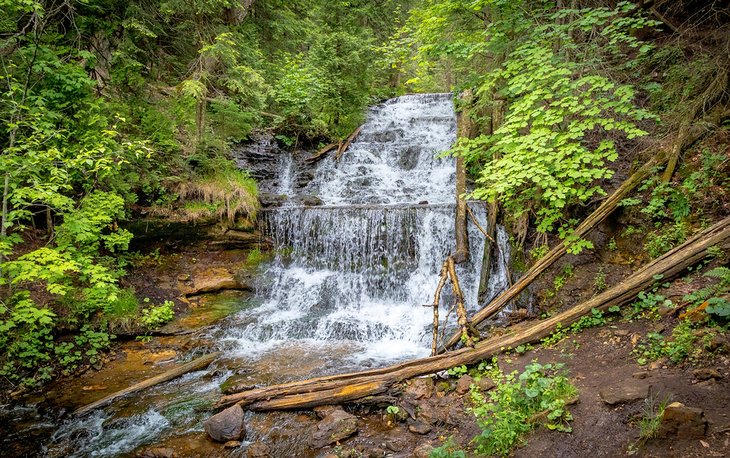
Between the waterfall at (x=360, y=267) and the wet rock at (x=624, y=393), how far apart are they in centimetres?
352

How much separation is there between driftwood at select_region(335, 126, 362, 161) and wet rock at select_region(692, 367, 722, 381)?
1165 cm

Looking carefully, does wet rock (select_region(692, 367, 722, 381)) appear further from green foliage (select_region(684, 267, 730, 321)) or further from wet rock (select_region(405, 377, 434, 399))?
wet rock (select_region(405, 377, 434, 399))

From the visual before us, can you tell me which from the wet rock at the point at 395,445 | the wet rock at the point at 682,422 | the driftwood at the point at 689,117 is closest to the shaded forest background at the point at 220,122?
the driftwood at the point at 689,117

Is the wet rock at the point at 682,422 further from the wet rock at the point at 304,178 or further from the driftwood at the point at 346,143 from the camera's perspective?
the driftwood at the point at 346,143

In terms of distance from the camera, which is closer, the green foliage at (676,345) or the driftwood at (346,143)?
the green foliage at (676,345)

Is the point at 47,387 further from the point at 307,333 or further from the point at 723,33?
the point at 723,33

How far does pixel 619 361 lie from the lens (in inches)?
157

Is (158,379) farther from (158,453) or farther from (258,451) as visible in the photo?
(258,451)

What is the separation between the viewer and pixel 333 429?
4.50 metres

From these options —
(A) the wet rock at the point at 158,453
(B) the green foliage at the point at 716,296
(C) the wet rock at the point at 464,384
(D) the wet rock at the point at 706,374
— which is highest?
(B) the green foliage at the point at 716,296

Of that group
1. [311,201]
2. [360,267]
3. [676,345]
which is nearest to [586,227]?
[676,345]

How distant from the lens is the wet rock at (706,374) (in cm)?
314

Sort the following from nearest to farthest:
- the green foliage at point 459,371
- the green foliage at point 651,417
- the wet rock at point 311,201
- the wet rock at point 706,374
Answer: the green foliage at point 651,417, the wet rock at point 706,374, the green foliage at point 459,371, the wet rock at point 311,201

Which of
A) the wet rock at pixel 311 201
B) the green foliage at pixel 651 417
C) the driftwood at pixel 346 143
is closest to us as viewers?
the green foliage at pixel 651 417
